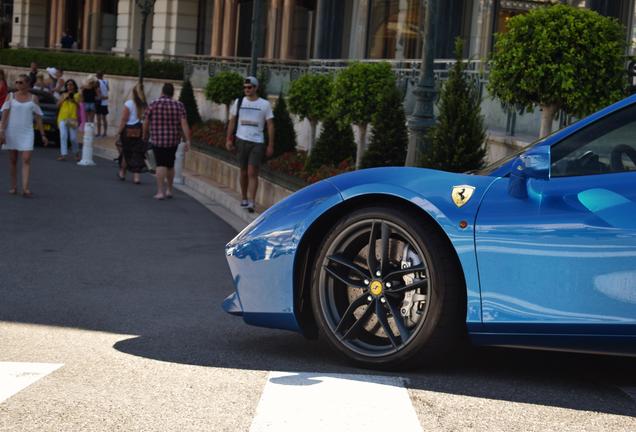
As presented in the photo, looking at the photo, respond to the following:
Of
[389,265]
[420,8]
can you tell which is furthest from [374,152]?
[420,8]

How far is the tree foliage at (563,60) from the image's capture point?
1125 cm

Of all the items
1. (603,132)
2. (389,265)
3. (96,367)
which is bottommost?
(96,367)

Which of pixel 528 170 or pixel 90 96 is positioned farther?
pixel 90 96

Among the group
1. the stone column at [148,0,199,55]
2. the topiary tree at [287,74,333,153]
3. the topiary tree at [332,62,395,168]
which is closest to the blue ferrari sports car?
the topiary tree at [332,62,395,168]

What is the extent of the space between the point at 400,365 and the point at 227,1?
41.4 m

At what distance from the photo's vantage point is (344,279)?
594cm

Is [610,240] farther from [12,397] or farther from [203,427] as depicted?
[12,397]

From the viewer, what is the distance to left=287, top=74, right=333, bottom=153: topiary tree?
20.7 meters

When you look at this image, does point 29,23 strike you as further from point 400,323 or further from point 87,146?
point 400,323

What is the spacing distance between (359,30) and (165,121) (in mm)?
15717

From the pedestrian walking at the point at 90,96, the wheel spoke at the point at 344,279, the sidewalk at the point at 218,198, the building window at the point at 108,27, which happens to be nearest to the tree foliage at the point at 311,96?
the sidewalk at the point at 218,198

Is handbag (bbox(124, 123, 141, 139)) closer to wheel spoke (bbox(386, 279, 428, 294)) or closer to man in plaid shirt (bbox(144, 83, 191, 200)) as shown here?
man in plaid shirt (bbox(144, 83, 191, 200))

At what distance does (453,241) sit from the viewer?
5586 millimetres

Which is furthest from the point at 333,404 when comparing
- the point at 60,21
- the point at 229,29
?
the point at 60,21
